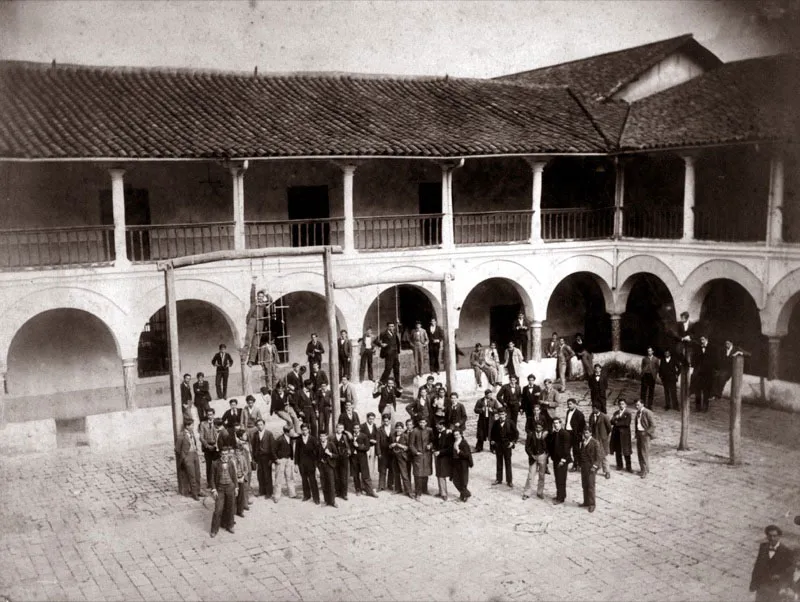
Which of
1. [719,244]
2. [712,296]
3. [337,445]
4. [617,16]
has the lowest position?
[337,445]

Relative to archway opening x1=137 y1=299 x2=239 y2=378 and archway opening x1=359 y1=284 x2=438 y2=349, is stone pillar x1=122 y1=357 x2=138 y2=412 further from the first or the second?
archway opening x1=359 y1=284 x2=438 y2=349

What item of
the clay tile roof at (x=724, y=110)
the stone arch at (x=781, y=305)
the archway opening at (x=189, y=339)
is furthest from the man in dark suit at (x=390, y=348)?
the stone arch at (x=781, y=305)

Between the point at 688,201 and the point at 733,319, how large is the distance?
3.86 m

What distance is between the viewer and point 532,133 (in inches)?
858

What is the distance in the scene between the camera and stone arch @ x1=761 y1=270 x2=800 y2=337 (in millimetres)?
18891

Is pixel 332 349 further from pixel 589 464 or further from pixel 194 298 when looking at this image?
pixel 194 298

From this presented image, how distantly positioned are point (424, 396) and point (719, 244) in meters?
9.66

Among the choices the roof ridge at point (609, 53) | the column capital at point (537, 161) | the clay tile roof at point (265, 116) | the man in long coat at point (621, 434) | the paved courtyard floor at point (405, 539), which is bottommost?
the paved courtyard floor at point (405, 539)

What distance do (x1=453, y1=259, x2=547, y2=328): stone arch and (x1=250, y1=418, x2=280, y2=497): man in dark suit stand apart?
8.61m

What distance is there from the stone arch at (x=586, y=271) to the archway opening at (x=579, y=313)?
2459 mm

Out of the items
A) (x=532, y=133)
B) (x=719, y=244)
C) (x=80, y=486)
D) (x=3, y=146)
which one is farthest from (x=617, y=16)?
(x=80, y=486)

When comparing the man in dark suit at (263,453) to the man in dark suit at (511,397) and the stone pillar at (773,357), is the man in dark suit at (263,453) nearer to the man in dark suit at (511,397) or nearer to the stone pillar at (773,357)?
the man in dark suit at (511,397)

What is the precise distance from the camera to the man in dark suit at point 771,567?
29.3ft

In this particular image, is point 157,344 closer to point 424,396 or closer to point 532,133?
point 424,396
